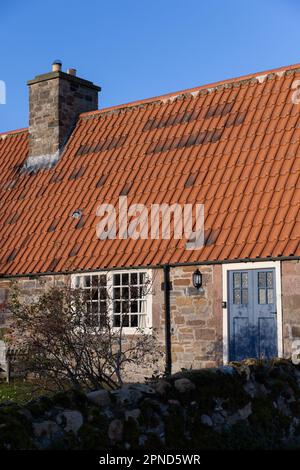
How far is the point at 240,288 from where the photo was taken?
11875 mm

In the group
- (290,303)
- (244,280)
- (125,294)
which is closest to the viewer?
(290,303)

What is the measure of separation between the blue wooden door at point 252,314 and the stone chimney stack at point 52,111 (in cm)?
740

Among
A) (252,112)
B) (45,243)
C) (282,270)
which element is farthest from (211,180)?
(45,243)

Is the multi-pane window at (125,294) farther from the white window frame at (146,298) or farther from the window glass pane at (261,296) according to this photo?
the window glass pane at (261,296)

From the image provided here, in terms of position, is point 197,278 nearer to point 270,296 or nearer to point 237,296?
point 237,296

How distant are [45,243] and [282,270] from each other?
19.4ft

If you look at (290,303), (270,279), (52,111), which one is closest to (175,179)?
(270,279)

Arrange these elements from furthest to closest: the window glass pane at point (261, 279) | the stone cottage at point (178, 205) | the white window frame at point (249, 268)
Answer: the stone cottage at point (178, 205) < the window glass pane at point (261, 279) < the white window frame at point (249, 268)

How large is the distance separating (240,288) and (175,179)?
10.5 ft

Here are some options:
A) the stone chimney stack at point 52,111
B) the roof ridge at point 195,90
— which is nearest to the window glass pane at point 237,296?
the roof ridge at point 195,90

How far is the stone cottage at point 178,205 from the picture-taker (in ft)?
38.4

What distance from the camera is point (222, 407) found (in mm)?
6301

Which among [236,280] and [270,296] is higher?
[236,280]

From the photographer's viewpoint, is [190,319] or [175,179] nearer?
[190,319]
